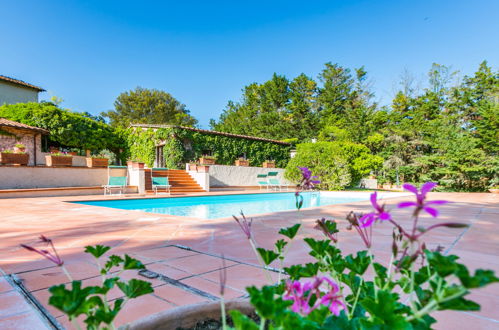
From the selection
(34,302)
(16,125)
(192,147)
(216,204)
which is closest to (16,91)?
(16,125)

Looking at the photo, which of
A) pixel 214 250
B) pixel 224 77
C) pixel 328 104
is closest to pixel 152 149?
pixel 214 250

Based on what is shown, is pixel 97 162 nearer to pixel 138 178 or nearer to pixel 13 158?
pixel 138 178

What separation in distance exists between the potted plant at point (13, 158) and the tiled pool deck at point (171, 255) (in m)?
6.36

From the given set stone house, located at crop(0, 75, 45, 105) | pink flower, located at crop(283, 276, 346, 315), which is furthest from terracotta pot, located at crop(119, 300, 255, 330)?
stone house, located at crop(0, 75, 45, 105)

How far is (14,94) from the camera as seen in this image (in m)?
19.1

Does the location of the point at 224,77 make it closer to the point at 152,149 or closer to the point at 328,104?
the point at 328,104

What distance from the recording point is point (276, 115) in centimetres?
2514

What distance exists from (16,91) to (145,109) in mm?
11266

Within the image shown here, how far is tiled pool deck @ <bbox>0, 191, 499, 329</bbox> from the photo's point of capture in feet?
4.43

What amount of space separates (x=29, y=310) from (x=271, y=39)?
2495 cm

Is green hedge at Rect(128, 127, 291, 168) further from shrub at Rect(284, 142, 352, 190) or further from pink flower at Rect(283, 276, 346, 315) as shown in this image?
pink flower at Rect(283, 276, 346, 315)

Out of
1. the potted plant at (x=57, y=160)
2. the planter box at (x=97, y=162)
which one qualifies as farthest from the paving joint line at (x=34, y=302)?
the planter box at (x=97, y=162)

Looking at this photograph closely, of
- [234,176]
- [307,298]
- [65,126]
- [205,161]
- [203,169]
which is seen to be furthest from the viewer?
[65,126]

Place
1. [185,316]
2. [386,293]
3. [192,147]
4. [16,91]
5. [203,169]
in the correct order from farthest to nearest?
[16,91] < [192,147] < [203,169] < [185,316] < [386,293]
